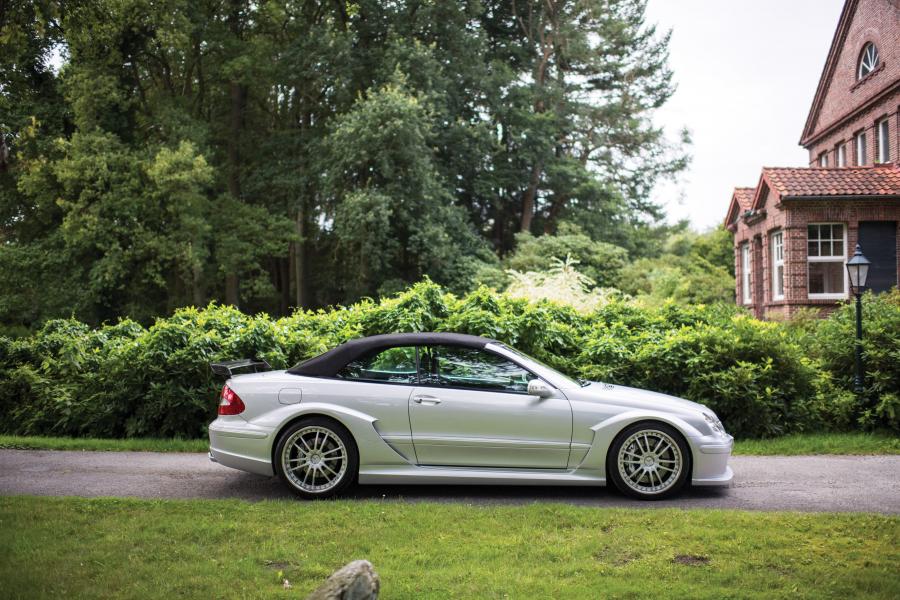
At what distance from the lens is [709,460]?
Result: 7027mm

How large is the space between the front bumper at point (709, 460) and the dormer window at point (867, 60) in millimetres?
25157

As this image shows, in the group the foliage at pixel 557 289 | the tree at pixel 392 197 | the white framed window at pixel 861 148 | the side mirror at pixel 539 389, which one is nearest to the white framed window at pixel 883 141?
the white framed window at pixel 861 148

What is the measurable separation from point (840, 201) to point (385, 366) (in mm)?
20014

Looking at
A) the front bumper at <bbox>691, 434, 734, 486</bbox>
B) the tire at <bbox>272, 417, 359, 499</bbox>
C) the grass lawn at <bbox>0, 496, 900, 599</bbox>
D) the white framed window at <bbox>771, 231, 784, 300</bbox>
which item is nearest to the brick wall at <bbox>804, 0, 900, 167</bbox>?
the white framed window at <bbox>771, 231, 784, 300</bbox>

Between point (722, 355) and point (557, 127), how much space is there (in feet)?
110

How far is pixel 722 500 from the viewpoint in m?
6.93

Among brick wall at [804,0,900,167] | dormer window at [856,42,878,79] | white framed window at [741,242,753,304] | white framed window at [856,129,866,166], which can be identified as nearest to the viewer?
brick wall at [804,0,900,167]

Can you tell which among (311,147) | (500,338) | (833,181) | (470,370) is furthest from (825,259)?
(311,147)

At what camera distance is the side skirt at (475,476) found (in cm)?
702

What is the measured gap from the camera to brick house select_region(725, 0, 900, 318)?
22953mm

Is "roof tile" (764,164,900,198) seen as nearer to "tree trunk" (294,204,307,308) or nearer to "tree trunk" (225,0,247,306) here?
"tree trunk" (294,204,307,308)

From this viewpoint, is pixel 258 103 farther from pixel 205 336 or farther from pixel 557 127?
pixel 205 336

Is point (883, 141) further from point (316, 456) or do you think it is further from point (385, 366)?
point (316, 456)

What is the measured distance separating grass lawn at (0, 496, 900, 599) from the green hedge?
4008mm
